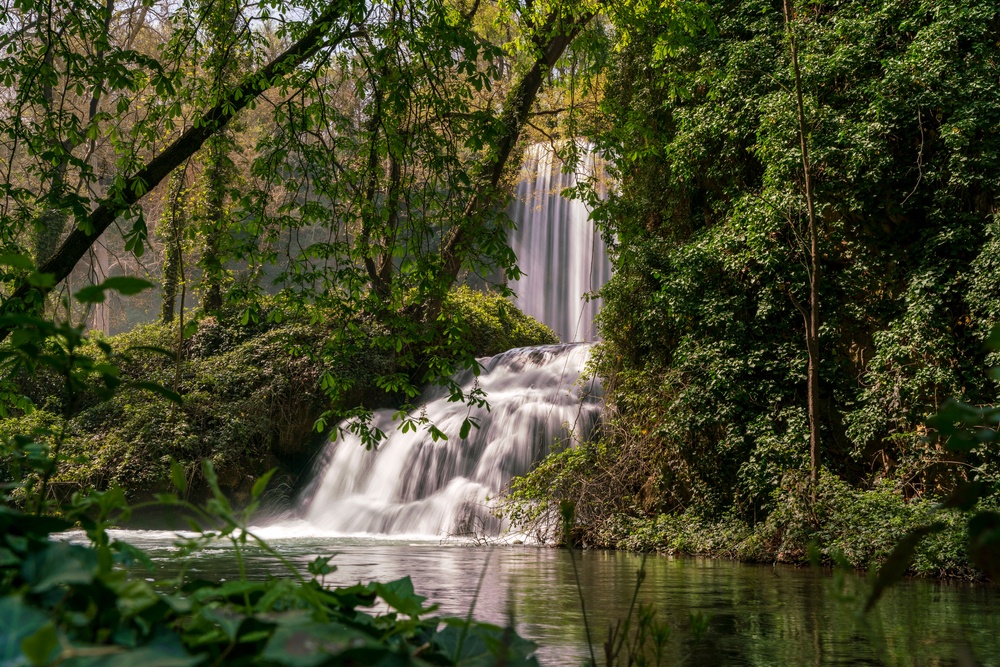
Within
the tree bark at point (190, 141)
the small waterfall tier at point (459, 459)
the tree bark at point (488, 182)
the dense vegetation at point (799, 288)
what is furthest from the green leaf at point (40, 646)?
the small waterfall tier at point (459, 459)

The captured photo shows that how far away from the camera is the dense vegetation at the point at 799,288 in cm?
1001

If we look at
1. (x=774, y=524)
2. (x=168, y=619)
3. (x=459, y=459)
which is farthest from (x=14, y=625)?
(x=459, y=459)

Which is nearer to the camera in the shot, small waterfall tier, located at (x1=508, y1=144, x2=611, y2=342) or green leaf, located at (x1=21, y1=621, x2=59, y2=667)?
green leaf, located at (x1=21, y1=621, x2=59, y2=667)

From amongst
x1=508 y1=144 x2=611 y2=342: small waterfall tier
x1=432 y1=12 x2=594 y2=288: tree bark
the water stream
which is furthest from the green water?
x1=508 y1=144 x2=611 y2=342: small waterfall tier

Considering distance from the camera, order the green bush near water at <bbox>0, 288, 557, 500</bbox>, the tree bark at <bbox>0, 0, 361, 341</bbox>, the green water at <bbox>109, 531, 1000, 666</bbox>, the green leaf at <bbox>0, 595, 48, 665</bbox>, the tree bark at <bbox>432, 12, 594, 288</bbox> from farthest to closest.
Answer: the green bush near water at <bbox>0, 288, 557, 500</bbox> < the tree bark at <bbox>432, 12, 594, 288</bbox> < the tree bark at <bbox>0, 0, 361, 341</bbox> < the green water at <bbox>109, 531, 1000, 666</bbox> < the green leaf at <bbox>0, 595, 48, 665</bbox>

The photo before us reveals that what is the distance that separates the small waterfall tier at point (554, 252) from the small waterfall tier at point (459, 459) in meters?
8.53

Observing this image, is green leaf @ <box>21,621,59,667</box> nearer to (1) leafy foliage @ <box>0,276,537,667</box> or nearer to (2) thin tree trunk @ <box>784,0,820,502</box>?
(1) leafy foliage @ <box>0,276,537,667</box>

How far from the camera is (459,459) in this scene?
51.3 feet

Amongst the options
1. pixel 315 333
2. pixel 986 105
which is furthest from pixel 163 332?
pixel 986 105

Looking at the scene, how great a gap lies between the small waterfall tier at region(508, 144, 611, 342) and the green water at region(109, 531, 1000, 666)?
16.7 m

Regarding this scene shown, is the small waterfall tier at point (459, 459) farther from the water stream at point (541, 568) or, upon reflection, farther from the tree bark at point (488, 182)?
the tree bark at point (488, 182)

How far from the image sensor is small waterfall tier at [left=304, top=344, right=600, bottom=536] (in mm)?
14469

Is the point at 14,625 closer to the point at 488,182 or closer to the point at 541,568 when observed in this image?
the point at 488,182

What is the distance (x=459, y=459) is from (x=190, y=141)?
9.30m
